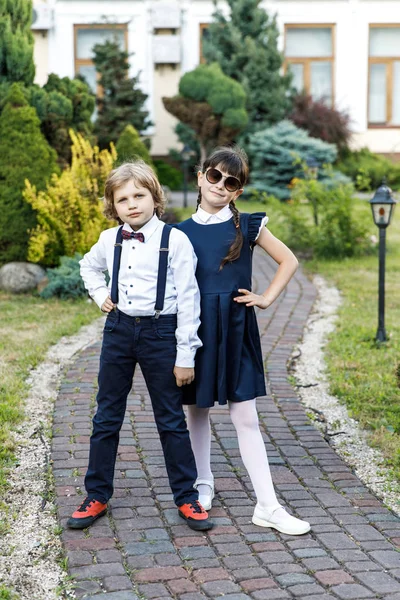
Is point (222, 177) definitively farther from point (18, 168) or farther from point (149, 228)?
point (18, 168)

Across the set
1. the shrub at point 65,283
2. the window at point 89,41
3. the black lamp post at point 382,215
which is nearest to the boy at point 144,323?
the black lamp post at point 382,215

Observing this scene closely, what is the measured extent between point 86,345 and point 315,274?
3752 mm

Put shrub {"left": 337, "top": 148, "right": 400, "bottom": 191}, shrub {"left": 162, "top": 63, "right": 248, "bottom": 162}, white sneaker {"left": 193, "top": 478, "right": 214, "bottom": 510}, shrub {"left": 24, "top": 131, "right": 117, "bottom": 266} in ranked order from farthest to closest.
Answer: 1. shrub {"left": 337, "top": 148, "right": 400, "bottom": 191}
2. shrub {"left": 162, "top": 63, "right": 248, "bottom": 162}
3. shrub {"left": 24, "top": 131, "right": 117, "bottom": 266}
4. white sneaker {"left": 193, "top": 478, "right": 214, "bottom": 510}

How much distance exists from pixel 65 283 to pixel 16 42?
8.67 ft

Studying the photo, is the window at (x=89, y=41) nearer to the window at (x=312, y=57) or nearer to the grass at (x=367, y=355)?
the window at (x=312, y=57)

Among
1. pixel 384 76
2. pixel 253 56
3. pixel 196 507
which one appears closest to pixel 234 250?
pixel 196 507

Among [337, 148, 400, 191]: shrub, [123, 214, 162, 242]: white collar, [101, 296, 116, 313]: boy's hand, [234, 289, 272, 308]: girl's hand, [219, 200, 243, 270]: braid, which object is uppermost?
[337, 148, 400, 191]: shrub

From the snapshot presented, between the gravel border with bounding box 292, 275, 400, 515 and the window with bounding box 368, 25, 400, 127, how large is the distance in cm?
1370

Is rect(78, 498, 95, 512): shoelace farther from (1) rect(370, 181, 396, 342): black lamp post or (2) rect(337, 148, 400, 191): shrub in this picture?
(2) rect(337, 148, 400, 191): shrub

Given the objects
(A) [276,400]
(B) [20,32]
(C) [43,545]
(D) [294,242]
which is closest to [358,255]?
(D) [294,242]

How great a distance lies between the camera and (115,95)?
16531 millimetres

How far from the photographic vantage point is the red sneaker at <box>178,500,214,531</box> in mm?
3619

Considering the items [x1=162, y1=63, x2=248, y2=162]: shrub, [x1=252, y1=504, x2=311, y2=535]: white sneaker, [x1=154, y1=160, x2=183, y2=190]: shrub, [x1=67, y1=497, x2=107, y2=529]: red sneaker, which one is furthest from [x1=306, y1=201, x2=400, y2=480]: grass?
[x1=154, y1=160, x2=183, y2=190]: shrub

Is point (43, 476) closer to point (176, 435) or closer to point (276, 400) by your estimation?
point (176, 435)
